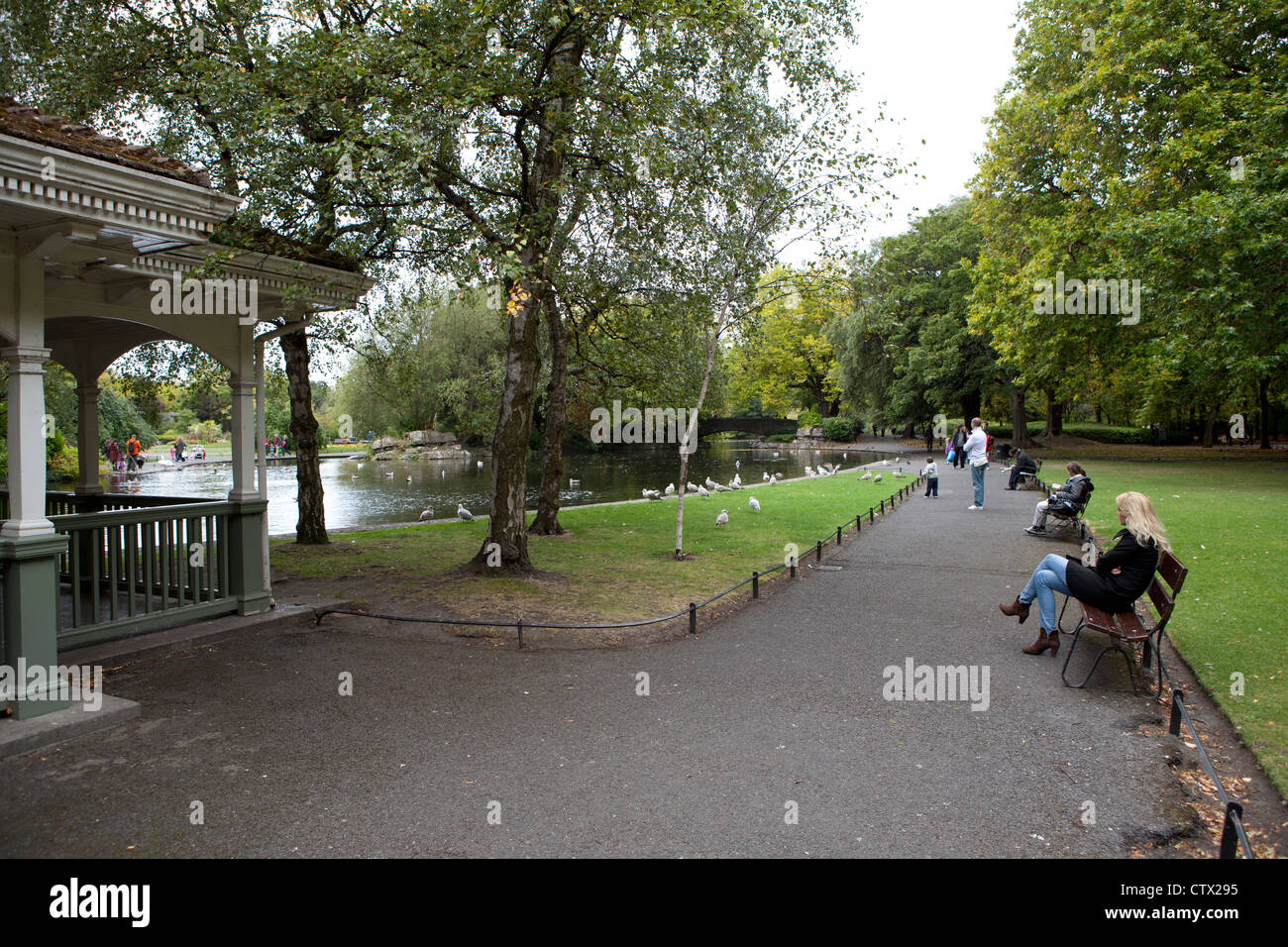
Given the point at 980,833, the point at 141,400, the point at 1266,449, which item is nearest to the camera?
the point at 980,833

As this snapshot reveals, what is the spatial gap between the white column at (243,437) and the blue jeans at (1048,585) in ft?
26.9

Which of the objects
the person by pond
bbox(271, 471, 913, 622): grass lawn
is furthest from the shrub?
the person by pond

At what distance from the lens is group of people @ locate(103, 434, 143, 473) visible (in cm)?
3944

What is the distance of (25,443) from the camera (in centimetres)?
578

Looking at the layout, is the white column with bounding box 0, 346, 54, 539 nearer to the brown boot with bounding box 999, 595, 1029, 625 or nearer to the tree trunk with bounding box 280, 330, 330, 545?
the brown boot with bounding box 999, 595, 1029, 625

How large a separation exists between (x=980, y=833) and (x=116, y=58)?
15.3 meters

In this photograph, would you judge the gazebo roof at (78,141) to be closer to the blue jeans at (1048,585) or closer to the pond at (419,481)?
the blue jeans at (1048,585)

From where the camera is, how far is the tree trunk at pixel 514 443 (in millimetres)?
10922

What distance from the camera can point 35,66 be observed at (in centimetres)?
1242

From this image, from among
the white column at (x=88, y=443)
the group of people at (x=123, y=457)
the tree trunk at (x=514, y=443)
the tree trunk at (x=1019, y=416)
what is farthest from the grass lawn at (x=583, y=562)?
the group of people at (x=123, y=457)
